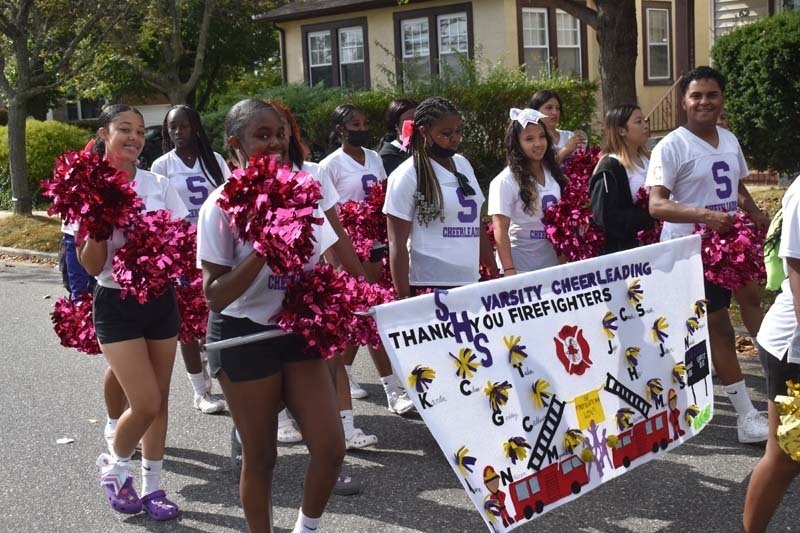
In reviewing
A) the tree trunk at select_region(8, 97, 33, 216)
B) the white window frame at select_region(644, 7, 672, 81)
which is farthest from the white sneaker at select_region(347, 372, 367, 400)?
the white window frame at select_region(644, 7, 672, 81)

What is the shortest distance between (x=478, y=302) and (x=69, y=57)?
15941mm

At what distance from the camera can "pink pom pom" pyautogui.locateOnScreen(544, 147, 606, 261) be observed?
605cm

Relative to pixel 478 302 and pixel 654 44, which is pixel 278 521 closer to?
pixel 478 302

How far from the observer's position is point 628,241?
627 cm

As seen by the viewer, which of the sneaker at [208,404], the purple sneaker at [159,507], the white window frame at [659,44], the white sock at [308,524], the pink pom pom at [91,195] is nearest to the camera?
the white sock at [308,524]

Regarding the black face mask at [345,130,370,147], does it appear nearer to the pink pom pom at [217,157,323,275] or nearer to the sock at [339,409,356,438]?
the sock at [339,409,356,438]

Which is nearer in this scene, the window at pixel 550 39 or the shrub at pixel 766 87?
the shrub at pixel 766 87

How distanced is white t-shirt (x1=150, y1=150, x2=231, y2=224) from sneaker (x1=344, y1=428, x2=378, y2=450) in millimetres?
1809

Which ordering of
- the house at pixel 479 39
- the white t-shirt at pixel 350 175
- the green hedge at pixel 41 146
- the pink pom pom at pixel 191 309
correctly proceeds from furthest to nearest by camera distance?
the house at pixel 479 39 < the green hedge at pixel 41 146 < the white t-shirt at pixel 350 175 < the pink pom pom at pixel 191 309

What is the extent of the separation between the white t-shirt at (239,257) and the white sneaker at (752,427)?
297cm

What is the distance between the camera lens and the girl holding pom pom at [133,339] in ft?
15.5

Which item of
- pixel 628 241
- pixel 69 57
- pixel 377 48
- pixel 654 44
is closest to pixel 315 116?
pixel 69 57

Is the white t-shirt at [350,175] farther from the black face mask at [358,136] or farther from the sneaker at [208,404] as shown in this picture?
the sneaker at [208,404]

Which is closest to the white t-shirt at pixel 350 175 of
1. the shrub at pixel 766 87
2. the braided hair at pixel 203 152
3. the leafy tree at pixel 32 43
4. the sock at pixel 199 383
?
the braided hair at pixel 203 152
